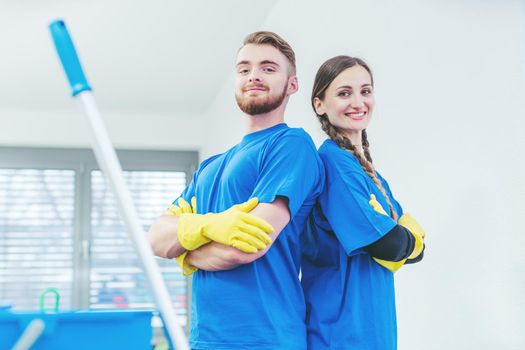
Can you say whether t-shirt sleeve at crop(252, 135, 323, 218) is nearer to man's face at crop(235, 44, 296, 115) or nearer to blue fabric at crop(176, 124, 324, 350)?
blue fabric at crop(176, 124, 324, 350)

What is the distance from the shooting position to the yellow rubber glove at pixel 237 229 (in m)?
1.13

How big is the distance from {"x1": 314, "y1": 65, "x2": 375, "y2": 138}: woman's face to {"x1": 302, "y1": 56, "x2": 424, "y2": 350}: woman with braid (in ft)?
0.26

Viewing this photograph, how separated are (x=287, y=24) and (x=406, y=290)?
1523 millimetres

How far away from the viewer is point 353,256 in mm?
1287

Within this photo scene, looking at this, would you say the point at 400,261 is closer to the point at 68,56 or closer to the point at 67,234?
the point at 68,56

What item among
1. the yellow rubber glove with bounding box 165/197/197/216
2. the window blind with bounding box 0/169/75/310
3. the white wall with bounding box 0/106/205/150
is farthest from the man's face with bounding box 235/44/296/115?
the window blind with bounding box 0/169/75/310

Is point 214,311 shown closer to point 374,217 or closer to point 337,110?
point 374,217

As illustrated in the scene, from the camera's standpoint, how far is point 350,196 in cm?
127

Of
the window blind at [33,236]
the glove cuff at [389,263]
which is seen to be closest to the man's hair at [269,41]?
the glove cuff at [389,263]

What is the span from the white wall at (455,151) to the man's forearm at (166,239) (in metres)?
0.73

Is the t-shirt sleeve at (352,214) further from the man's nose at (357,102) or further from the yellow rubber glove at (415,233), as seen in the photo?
the man's nose at (357,102)

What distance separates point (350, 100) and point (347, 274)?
38cm

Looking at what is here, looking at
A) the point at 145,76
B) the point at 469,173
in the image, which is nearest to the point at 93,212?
the point at 145,76

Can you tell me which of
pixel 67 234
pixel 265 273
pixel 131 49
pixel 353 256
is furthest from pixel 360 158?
pixel 67 234
